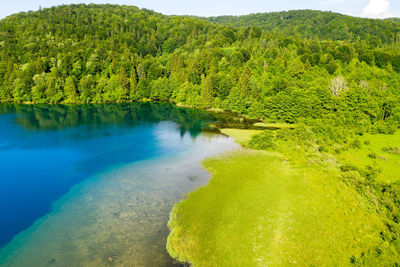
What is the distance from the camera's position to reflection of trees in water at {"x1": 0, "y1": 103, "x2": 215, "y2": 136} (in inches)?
2638

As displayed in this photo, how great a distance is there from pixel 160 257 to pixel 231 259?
557 cm

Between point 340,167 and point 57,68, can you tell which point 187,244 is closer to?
point 340,167

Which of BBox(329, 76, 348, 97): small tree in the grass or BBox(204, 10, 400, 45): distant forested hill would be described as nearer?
BBox(329, 76, 348, 97): small tree in the grass

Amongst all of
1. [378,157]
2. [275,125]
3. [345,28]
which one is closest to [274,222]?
[378,157]

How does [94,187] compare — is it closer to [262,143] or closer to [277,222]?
[277,222]

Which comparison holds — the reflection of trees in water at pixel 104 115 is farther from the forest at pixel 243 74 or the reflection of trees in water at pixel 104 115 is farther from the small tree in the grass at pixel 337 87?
the small tree in the grass at pixel 337 87

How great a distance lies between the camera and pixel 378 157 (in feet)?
127

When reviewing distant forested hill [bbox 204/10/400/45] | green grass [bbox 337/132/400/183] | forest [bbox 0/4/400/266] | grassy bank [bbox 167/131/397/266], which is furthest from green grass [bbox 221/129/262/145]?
distant forested hill [bbox 204/10/400/45]

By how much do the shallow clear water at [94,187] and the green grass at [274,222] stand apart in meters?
2.67

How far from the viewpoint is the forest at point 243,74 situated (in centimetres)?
4744

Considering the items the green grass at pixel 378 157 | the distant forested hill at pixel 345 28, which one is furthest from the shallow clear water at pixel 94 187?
the distant forested hill at pixel 345 28

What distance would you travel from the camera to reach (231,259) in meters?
19.4

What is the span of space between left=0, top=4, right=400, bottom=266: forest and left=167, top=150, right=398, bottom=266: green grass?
4.91ft

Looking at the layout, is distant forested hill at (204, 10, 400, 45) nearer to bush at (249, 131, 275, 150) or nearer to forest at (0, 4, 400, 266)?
forest at (0, 4, 400, 266)
